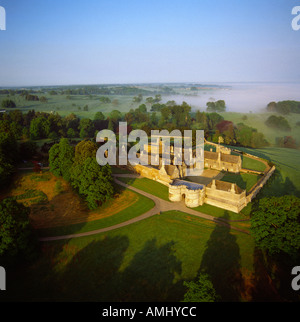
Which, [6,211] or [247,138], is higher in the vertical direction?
[247,138]

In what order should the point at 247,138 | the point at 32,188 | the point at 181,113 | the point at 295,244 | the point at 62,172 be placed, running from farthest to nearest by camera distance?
1. the point at 181,113
2. the point at 247,138
3. the point at 62,172
4. the point at 32,188
5. the point at 295,244

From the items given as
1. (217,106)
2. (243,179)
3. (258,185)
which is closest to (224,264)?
(258,185)

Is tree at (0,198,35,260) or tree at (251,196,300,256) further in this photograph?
tree at (0,198,35,260)

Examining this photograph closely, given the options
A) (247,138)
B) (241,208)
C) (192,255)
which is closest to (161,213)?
(192,255)
